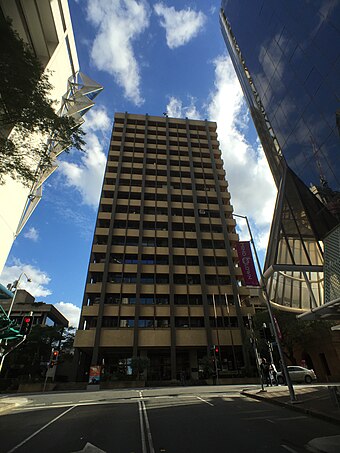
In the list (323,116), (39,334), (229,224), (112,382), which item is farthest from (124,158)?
(323,116)

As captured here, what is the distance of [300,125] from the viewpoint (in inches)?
659

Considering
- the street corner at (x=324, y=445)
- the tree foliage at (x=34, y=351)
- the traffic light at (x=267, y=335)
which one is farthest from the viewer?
the tree foliage at (x=34, y=351)

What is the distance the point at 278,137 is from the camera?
794 inches

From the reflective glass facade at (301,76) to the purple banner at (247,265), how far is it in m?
6.28

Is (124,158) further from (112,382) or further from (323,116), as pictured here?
(323,116)

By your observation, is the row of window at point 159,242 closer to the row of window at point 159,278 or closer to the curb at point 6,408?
the row of window at point 159,278

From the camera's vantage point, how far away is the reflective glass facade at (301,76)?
520 inches

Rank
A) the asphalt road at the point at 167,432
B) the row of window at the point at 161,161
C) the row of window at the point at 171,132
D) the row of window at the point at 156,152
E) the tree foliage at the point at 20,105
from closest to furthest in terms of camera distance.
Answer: the asphalt road at the point at 167,432 → the tree foliage at the point at 20,105 → the row of window at the point at 161,161 → the row of window at the point at 156,152 → the row of window at the point at 171,132

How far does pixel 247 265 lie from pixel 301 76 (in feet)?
40.0

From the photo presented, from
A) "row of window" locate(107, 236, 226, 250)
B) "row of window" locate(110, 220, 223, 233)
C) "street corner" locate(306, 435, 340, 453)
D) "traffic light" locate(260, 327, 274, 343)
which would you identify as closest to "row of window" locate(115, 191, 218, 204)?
"row of window" locate(110, 220, 223, 233)

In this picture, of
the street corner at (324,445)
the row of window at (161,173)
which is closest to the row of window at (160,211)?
the row of window at (161,173)

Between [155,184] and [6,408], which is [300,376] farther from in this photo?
[155,184]

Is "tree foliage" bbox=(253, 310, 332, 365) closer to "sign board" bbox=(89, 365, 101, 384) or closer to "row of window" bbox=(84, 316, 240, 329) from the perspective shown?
"row of window" bbox=(84, 316, 240, 329)

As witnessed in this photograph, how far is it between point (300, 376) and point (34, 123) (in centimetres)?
2863
